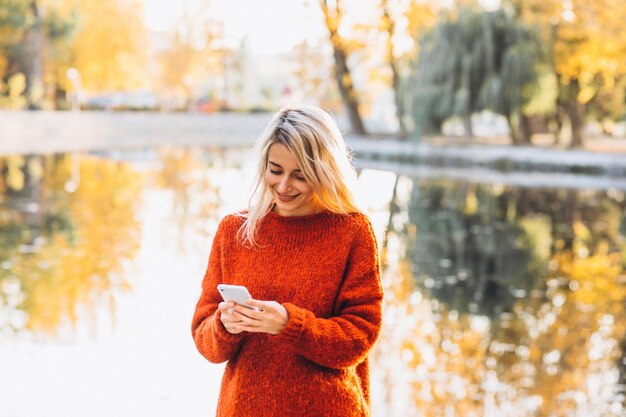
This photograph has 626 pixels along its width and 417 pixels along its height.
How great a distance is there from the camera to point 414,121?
3127 centimetres

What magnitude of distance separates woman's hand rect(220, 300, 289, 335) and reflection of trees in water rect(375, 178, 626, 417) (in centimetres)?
361

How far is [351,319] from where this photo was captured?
2.58 metres

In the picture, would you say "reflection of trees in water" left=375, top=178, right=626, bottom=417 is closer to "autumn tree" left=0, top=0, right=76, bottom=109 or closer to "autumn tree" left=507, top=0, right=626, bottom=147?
"autumn tree" left=507, top=0, right=626, bottom=147

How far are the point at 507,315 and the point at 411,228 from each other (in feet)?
19.5

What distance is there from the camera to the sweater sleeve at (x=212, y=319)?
2582 millimetres

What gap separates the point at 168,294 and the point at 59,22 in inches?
1845

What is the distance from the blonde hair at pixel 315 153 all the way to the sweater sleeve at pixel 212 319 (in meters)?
0.12

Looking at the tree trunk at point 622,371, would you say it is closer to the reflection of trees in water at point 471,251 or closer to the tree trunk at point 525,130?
the reflection of trees in water at point 471,251

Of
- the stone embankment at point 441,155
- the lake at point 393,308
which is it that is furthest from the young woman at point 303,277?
the stone embankment at point 441,155

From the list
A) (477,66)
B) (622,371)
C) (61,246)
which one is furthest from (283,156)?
(477,66)

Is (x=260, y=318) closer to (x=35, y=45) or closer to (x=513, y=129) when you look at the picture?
(x=513, y=129)

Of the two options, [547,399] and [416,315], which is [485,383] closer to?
[547,399]

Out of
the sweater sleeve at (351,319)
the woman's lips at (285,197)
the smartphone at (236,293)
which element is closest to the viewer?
the smartphone at (236,293)

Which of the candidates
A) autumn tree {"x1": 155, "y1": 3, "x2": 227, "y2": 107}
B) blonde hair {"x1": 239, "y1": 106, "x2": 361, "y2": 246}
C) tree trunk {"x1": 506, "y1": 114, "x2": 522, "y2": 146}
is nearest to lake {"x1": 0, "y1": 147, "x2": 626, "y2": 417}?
blonde hair {"x1": 239, "y1": 106, "x2": 361, "y2": 246}
